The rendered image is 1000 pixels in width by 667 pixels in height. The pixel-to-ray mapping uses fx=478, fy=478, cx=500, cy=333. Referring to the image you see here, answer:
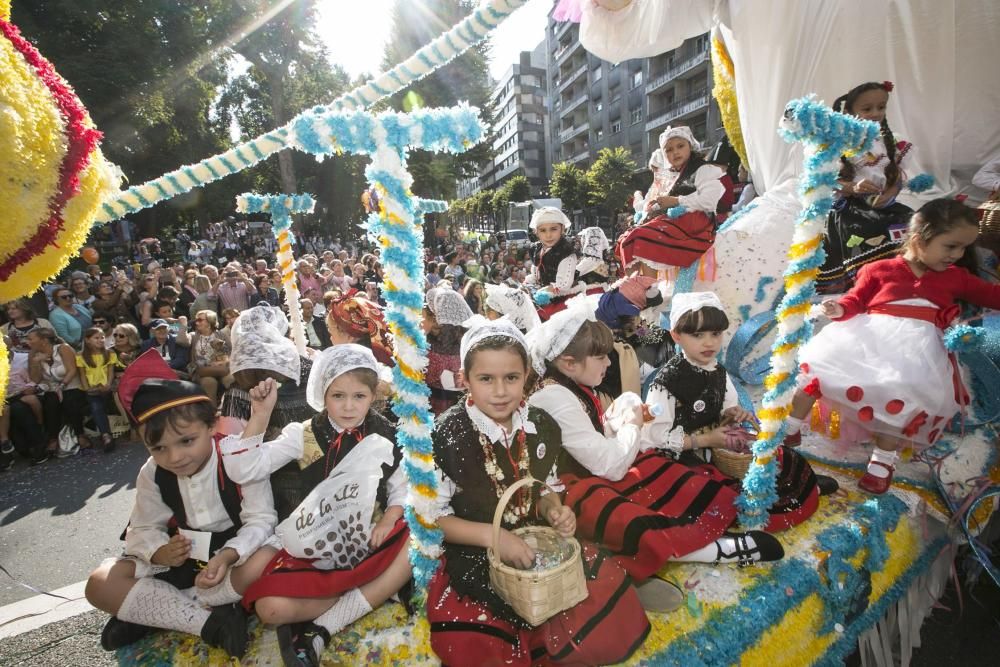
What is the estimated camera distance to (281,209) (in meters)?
3.45

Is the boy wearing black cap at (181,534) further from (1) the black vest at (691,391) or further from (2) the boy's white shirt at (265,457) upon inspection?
(1) the black vest at (691,391)

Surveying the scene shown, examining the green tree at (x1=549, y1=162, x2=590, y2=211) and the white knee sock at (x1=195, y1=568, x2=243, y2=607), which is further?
the green tree at (x1=549, y1=162, x2=590, y2=211)

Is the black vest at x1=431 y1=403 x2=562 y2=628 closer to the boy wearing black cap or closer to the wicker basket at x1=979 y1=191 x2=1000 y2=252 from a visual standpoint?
the boy wearing black cap

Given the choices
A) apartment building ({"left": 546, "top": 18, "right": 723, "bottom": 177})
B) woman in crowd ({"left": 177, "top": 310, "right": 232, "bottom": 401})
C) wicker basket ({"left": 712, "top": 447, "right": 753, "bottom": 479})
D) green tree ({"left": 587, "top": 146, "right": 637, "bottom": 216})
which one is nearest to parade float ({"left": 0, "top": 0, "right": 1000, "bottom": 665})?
wicker basket ({"left": 712, "top": 447, "right": 753, "bottom": 479})

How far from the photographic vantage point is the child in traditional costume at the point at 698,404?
2459 mm

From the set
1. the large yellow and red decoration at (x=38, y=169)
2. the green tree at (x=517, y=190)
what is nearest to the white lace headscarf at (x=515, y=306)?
the large yellow and red decoration at (x=38, y=169)

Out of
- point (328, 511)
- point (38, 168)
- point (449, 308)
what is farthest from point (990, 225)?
point (38, 168)

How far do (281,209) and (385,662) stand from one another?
295 centimetres

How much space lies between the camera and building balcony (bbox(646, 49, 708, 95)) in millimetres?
28547

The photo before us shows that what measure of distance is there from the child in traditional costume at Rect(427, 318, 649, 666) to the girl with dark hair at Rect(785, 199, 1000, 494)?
1526 millimetres

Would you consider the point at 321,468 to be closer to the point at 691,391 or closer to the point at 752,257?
the point at 691,391

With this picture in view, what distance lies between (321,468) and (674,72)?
3567 cm

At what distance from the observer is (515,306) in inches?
162

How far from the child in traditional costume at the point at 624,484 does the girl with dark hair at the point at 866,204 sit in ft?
7.11
